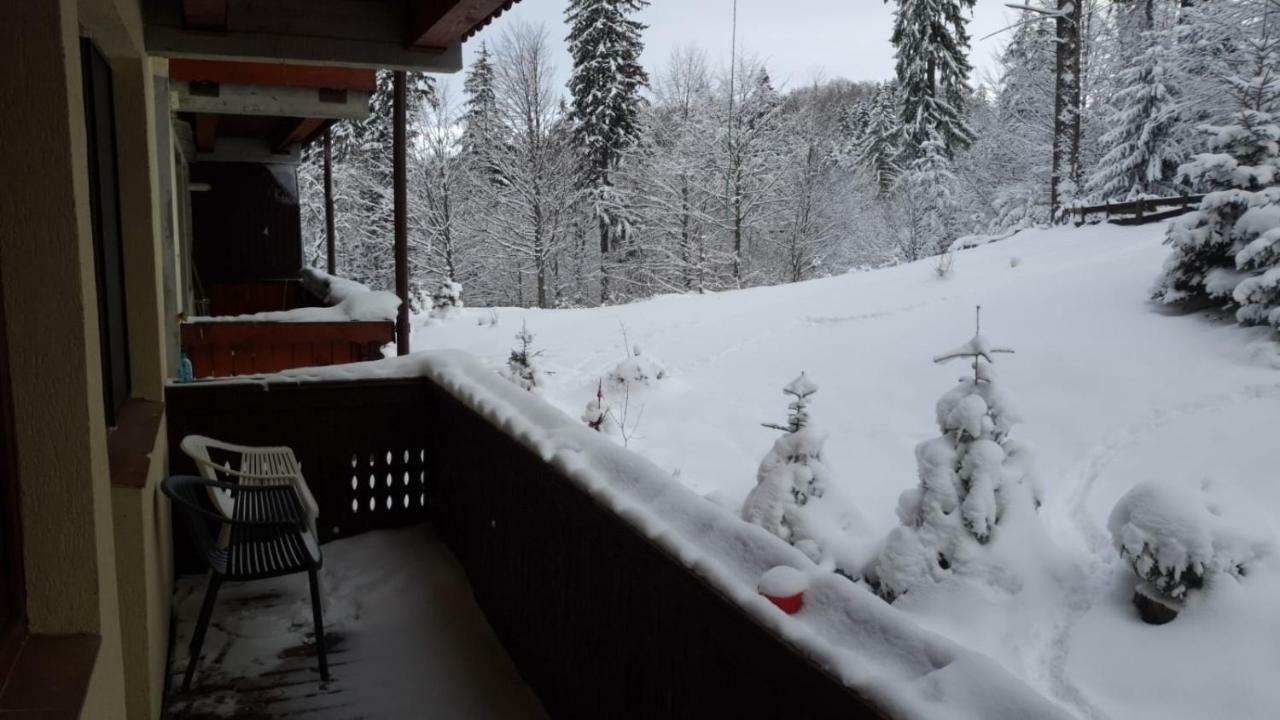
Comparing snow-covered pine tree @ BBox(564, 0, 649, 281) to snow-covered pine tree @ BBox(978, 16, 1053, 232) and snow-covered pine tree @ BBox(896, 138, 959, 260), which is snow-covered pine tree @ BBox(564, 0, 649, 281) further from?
snow-covered pine tree @ BBox(978, 16, 1053, 232)

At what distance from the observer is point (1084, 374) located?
1084 cm

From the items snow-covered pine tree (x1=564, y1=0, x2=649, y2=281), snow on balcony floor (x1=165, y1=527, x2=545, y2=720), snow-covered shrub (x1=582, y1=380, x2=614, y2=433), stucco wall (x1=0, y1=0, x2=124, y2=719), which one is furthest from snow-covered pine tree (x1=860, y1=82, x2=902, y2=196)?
stucco wall (x1=0, y1=0, x2=124, y2=719)

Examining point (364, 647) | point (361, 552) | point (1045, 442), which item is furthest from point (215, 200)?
point (1045, 442)

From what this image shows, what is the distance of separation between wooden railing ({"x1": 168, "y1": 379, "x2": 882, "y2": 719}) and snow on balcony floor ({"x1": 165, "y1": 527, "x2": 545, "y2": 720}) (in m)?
0.14

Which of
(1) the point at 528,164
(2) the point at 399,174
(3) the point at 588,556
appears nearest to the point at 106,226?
(3) the point at 588,556

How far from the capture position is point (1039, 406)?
1023cm

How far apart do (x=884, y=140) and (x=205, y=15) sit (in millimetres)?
28519

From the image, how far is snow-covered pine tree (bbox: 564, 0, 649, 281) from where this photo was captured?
2575cm

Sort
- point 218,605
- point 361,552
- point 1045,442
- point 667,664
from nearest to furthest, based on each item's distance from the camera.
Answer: point 667,664 < point 218,605 < point 361,552 < point 1045,442

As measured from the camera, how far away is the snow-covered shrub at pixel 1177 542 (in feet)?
16.8

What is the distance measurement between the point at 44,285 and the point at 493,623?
7.59 feet

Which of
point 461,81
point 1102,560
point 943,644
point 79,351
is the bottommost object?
point 1102,560

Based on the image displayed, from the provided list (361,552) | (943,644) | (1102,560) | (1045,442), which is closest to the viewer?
(943,644)

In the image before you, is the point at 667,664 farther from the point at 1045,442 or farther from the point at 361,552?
the point at 1045,442
